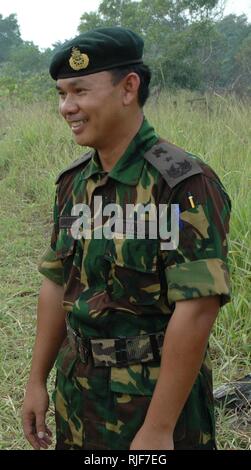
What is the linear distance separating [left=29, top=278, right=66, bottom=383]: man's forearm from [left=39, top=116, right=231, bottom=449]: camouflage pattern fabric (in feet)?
0.29

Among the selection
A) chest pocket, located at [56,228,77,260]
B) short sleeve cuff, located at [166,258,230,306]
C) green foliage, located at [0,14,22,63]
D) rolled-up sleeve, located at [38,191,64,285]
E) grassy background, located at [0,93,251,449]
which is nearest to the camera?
short sleeve cuff, located at [166,258,230,306]

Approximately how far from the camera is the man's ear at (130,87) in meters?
1.16

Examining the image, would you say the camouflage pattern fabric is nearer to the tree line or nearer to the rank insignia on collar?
the rank insignia on collar

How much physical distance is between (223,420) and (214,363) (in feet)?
1.31

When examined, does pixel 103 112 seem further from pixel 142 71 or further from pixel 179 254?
pixel 179 254

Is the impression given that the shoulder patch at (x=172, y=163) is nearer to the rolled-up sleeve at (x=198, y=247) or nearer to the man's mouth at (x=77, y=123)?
the rolled-up sleeve at (x=198, y=247)

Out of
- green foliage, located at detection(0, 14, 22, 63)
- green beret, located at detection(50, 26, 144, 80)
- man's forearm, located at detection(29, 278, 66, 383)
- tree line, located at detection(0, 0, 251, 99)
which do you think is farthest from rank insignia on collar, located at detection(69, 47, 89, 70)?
green foliage, located at detection(0, 14, 22, 63)

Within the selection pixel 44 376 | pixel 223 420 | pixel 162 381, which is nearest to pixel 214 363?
pixel 223 420

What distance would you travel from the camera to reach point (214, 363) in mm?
2541

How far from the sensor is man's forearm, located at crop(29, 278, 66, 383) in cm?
144

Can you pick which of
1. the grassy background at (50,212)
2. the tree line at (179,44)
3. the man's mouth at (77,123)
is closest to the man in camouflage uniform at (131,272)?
the man's mouth at (77,123)

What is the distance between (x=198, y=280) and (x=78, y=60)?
0.52 metres

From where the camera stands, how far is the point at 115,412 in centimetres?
124

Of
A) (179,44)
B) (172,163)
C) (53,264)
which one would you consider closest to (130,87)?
(172,163)
